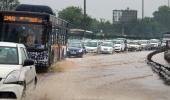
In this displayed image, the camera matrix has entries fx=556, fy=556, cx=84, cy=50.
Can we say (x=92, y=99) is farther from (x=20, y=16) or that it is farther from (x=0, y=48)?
(x=20, y=16)

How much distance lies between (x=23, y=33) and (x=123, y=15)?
13550cm

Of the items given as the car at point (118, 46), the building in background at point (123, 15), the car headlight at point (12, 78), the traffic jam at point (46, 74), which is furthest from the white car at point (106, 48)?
the building in background at point (123, 15)

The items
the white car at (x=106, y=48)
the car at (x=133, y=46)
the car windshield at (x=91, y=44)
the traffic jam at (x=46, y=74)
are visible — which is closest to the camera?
the traffic jam at (x=46, y=74)

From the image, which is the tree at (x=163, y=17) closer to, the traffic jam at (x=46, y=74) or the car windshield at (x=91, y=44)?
the car windshield at (x=91, y=44)

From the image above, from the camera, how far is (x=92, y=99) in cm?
1574

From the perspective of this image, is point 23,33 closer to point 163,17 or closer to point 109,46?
point 109,46

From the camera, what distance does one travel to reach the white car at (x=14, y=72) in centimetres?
1066

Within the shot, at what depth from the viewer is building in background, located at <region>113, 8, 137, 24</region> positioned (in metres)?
158

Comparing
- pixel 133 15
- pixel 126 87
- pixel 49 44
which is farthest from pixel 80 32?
pixel 133 15

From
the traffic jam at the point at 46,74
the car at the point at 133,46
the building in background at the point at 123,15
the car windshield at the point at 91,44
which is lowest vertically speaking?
the car at the point at 133,46

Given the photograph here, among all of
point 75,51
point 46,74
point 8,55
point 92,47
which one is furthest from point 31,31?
point 92,47

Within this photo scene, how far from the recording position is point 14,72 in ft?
36.4

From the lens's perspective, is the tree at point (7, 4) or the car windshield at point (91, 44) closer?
the tree at point (7, 4)

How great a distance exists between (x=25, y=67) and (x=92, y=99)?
410 cm
